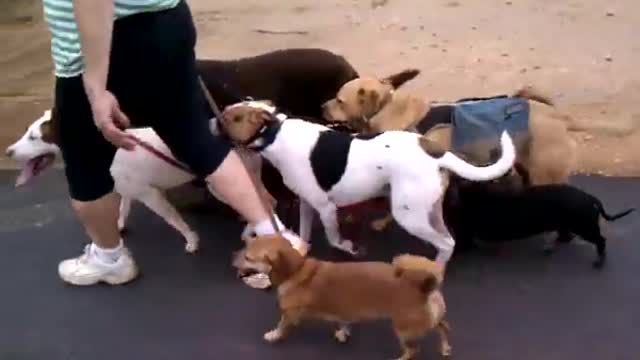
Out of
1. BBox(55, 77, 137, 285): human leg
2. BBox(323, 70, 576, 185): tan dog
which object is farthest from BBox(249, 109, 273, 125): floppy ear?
BBox(55, 77, 137, 285): human leg

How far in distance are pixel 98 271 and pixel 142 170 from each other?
33 centimetres

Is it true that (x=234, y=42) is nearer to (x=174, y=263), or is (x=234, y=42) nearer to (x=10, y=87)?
(x=10, y=87)

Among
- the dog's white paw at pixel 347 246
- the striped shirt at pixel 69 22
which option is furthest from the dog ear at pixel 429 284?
the striped shirt at pixel 69 22

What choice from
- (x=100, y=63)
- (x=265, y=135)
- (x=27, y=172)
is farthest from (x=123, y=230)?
(x=100, y=63)

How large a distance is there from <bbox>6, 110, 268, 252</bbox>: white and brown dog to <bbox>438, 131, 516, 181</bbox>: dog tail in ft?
2.00

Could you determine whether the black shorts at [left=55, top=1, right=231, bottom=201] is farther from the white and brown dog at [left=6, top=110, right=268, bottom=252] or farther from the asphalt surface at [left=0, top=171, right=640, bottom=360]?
the asphalt surface at [left=0, top=171, right=640, bottom=360]

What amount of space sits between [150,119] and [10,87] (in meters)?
2.14

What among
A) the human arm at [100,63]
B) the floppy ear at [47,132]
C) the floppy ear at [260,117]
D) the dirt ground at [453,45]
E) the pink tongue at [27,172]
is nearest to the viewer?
the human arm at [100,63]

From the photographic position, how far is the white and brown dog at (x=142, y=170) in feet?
10.2

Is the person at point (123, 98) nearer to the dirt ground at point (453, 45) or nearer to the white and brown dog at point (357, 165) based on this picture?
the white and brown dog at point (357, 165)

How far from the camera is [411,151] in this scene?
9.27 feet

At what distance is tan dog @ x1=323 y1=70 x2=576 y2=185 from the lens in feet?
10.0

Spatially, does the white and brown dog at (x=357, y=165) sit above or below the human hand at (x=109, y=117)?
below

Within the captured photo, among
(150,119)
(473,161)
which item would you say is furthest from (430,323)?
(150,119)
